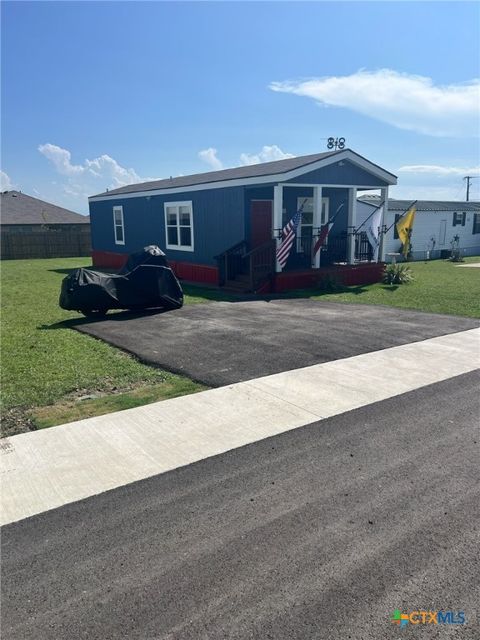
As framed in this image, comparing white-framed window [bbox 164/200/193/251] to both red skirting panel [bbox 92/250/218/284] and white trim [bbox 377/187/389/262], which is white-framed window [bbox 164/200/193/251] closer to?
red skirting panel [bbox 92/250/218/284]

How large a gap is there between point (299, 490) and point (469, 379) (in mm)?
3868

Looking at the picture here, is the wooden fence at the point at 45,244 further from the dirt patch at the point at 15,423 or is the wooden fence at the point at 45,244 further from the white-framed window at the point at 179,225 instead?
the dirt patch at the point at 15,423

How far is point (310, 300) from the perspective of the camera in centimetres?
1368

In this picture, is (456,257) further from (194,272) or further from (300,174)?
(194,272)

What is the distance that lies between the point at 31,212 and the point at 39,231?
190 inches

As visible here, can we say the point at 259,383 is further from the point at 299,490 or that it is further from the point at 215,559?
the point at 215,559

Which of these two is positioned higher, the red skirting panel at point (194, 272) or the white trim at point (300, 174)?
the white trim at point (300, 174)

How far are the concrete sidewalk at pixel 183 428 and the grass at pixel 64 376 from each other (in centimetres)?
42

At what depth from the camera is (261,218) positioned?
54.2ft

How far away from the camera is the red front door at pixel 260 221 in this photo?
53.3 ft

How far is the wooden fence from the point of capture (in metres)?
32.2

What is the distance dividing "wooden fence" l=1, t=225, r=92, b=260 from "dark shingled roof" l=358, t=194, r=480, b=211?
19.6 metres

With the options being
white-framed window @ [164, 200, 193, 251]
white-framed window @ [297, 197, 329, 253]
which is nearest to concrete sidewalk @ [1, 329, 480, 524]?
white-framed window @ [297, 197, 329, 253]

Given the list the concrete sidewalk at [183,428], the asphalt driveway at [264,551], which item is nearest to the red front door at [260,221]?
the concrete sidewalk at [183,428]
